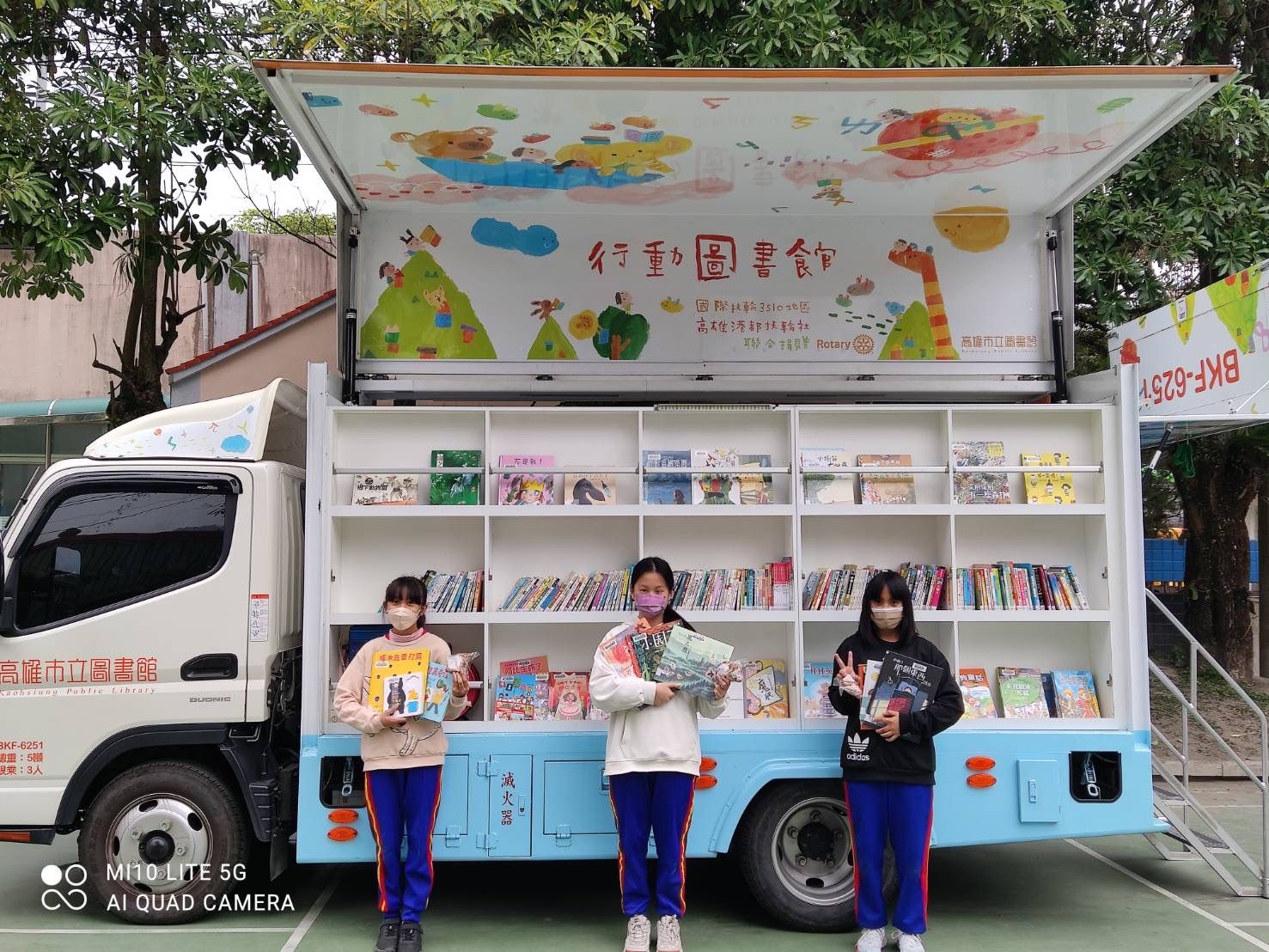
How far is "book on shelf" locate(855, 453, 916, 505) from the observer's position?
5.06m

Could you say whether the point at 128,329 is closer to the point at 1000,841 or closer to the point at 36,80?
the point at 36,80

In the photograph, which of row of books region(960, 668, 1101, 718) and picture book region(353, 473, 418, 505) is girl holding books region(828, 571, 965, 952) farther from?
picture book region(353, 473, 418, 505)

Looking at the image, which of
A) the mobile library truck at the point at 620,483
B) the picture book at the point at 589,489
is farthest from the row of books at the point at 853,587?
the picture book at the point at 589,489

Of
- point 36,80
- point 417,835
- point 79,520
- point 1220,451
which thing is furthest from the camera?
point 1220,451

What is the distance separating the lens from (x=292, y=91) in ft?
13.7

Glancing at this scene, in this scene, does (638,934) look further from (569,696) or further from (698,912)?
(569,696)

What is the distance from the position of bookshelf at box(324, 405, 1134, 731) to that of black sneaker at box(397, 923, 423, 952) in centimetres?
98

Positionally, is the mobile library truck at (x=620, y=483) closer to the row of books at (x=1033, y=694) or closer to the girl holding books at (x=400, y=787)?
the row of books at (x=1033, y=694)

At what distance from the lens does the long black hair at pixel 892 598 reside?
450 centimetres

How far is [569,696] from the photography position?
4965mm

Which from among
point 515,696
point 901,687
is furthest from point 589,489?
point 901,687

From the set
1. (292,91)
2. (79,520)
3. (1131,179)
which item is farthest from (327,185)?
(1131,179)

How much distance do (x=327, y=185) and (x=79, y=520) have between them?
6.42ft

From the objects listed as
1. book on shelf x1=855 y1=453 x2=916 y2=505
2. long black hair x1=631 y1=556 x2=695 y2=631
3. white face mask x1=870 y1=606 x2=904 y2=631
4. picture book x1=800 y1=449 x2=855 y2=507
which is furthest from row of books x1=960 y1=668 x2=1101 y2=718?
long black hair x1=631 y1=556 x2=695 y2=631
